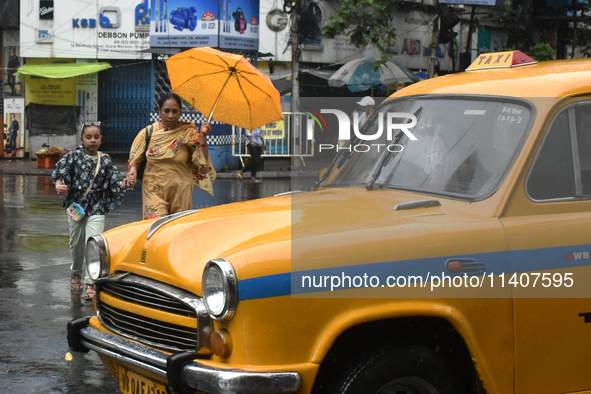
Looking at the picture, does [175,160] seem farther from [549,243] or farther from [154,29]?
[154,29]

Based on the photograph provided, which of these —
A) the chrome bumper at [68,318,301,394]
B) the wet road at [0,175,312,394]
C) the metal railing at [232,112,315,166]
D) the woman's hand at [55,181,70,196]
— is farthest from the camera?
the metal railing at [232,112,315,166]

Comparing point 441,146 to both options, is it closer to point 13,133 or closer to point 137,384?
point 137,384

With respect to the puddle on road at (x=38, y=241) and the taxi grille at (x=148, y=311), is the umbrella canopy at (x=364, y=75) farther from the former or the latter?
the taxi grille at (x=148, y=311)

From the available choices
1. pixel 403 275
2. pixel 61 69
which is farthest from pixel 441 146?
pixel 61 69

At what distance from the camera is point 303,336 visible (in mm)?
3418

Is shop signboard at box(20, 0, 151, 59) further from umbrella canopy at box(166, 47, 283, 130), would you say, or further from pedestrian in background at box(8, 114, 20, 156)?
umbrella canopy at box(166, 47, 283, 130)

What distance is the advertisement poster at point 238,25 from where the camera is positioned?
21.9 meters

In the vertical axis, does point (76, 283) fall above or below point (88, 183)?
below

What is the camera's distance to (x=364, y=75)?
81.8 ft

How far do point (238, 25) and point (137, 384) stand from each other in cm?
1885

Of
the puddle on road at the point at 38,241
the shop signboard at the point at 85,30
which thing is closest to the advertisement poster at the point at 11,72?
the shop signboard at the point at 85,30

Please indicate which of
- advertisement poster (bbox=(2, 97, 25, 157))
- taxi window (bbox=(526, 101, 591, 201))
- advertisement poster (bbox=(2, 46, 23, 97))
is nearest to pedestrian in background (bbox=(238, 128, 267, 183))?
advertisement poster (bbox=(2, 97, 25, 157))

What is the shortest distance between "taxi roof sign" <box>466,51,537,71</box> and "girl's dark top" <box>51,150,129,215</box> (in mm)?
3862

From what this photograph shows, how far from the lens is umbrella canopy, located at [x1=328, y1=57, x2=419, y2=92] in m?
24.7
